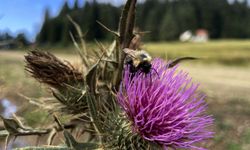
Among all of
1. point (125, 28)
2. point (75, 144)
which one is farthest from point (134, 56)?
point (75, 144)

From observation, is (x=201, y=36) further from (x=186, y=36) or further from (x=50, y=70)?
(x=50, y=70)

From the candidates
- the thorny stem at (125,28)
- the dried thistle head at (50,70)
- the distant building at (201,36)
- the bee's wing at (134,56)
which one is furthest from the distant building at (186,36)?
the bee's wing at (134,56)

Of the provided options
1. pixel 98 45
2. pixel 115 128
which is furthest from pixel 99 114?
pixel 98 45

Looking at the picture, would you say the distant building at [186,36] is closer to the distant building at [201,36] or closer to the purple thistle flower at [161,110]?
the distant building at [201,36]

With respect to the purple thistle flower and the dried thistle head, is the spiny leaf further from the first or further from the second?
the dried thistle head

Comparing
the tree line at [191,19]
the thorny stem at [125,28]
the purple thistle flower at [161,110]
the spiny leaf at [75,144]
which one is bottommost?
the spiny leaf at [75,144]

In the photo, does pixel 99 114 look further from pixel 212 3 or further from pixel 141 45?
pixel 212 3
